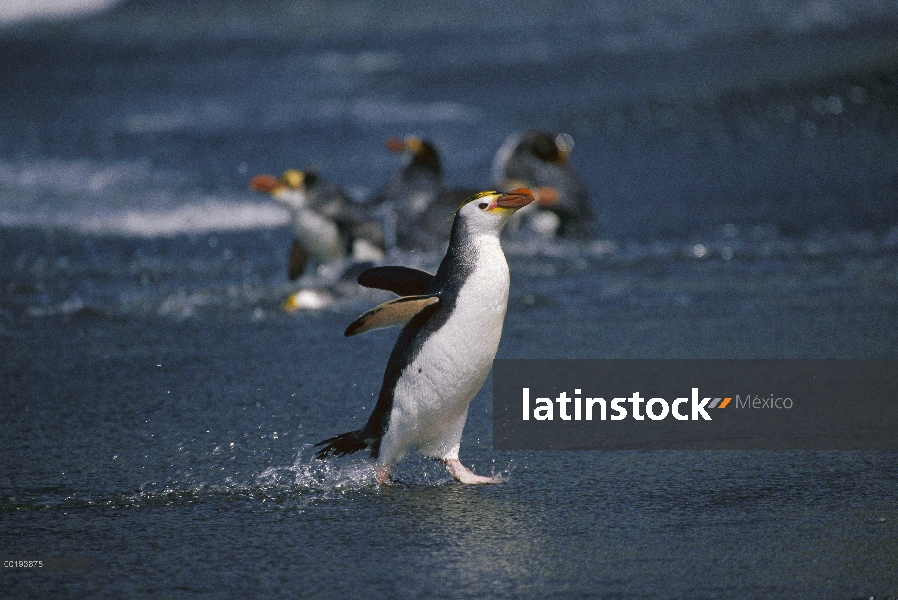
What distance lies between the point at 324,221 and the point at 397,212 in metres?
0.77

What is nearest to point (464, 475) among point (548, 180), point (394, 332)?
point (394, 332)

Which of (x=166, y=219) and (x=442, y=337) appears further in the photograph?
(x=166, y=219)

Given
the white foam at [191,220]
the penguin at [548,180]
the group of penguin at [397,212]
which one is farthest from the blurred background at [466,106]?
the group of penguin at [397,212]

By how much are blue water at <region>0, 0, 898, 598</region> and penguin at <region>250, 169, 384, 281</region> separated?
10.5 inches

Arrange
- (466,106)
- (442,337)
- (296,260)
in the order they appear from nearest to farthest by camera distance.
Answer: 1. (442,337)
2. (296,260)
3. (466,106)

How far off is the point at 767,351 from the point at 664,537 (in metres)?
2.30

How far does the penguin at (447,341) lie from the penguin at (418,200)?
14.0 ft

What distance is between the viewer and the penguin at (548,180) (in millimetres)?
8359

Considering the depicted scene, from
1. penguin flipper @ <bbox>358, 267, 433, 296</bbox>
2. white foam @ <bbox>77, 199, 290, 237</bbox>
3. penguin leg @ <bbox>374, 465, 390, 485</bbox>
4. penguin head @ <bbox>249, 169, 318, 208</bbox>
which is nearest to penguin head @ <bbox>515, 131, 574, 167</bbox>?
white foam @ <bbox>77, 199, 290, 237</bbox>

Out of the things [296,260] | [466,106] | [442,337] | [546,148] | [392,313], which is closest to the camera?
[392,313]

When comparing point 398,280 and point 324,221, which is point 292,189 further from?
point 398,280

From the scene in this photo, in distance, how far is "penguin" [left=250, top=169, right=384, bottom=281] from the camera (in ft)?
26.1

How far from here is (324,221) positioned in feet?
26.5

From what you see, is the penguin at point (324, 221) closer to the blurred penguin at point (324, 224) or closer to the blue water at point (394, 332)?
the blurred penguin at point (324, 224)
